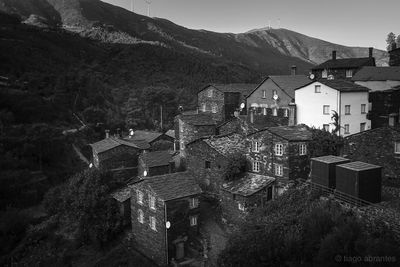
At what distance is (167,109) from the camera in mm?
85500

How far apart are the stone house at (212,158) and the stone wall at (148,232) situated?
619 centimetres

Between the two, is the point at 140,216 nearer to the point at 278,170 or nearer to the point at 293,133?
the point at 278,170

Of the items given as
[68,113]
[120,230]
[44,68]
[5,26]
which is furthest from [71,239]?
[5,26]

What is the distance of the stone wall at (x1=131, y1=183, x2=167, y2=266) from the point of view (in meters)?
28.4

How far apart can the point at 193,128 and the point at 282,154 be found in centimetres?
1531

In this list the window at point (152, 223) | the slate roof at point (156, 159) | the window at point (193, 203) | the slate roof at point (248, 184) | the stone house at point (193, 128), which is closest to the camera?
the slate roof at point (248, 184)

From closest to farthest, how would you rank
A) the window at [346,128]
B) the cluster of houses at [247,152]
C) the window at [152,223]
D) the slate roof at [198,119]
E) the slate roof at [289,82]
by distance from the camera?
the cluster of houses at [247,152] < the window at [152,223] < the window at [346,128] < the slate roof at [289,82] < the slate roof at [198,119]

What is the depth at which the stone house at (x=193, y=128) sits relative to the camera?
41.6 meters

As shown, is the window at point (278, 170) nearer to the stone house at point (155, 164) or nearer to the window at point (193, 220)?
the window at point (193, 220)

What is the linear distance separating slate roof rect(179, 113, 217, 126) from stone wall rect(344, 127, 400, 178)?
17142 mm

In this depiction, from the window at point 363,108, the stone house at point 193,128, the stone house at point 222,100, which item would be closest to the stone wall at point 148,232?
the stone house at point 193,128

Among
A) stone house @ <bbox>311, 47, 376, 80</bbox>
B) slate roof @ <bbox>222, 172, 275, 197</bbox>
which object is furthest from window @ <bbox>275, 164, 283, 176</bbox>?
stone house @ <bbox>311, 47, 376, 80</bbox>

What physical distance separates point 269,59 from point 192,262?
169m

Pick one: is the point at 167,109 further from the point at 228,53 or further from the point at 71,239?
the point at 228,53
